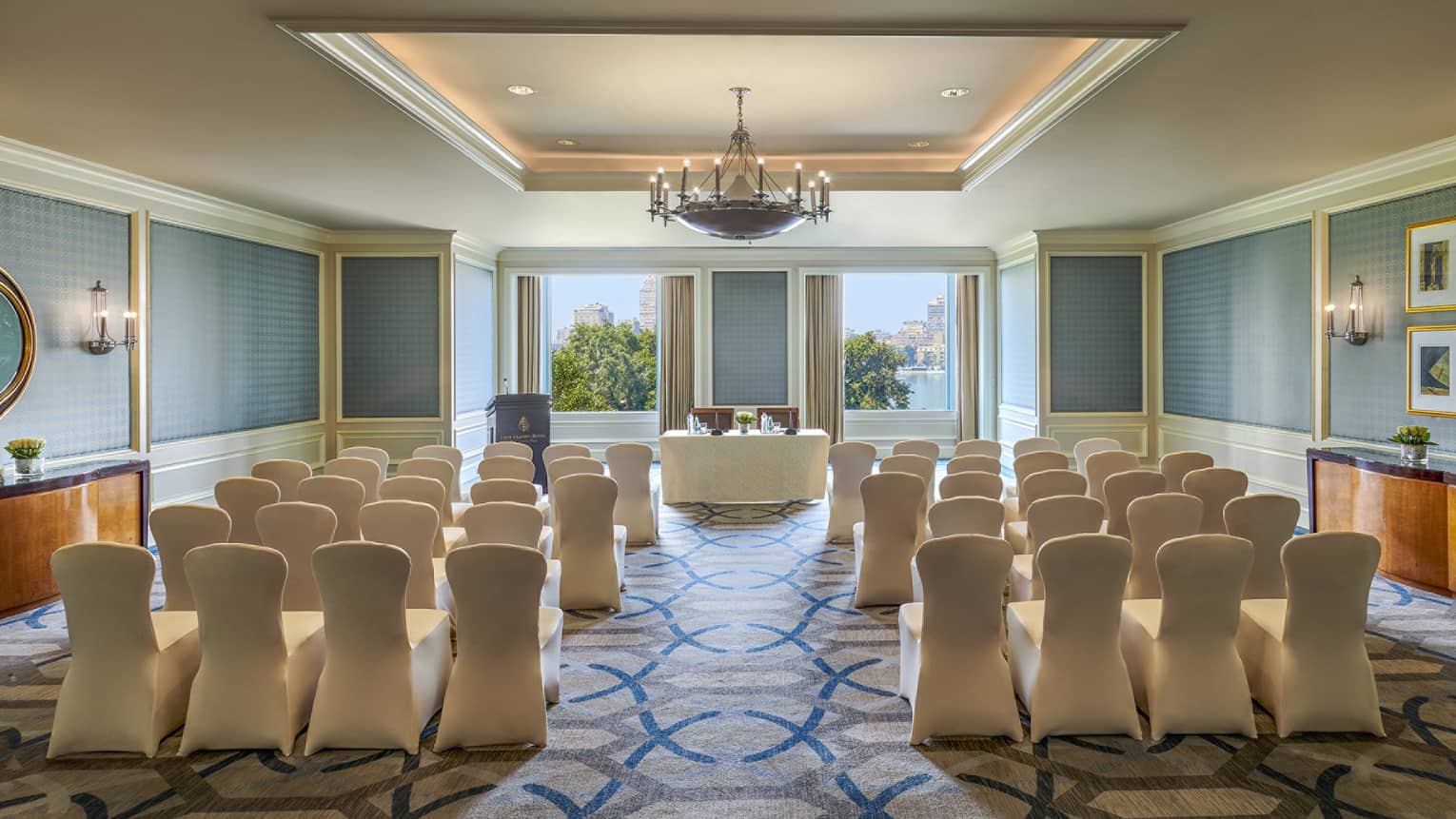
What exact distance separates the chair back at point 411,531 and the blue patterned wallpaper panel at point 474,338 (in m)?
6.19

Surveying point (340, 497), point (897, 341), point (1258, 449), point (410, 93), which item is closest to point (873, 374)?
point (897, 341)

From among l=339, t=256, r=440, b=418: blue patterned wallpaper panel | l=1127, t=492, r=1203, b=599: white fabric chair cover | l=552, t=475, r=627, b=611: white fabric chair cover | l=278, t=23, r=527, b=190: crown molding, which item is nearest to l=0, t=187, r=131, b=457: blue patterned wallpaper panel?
l=278, t=23, r=527, b=190: crown molding

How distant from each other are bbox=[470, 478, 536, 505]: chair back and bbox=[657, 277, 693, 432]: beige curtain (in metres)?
7.33

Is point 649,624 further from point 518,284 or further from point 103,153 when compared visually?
point 518,284

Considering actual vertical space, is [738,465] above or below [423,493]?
below

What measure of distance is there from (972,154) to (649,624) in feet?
15.5

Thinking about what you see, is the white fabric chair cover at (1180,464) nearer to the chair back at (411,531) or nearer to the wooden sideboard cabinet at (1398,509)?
the wooden sideboard cabinet at (1398,509)

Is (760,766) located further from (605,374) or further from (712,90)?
(605,374)

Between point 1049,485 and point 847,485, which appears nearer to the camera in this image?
point 1049,485

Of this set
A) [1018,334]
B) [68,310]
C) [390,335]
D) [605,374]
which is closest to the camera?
[68,310]

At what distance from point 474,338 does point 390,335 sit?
1.13 meters

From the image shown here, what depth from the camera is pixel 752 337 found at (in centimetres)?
1188

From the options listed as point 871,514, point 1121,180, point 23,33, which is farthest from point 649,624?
point 1121,180

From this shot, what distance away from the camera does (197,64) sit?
4.28m
